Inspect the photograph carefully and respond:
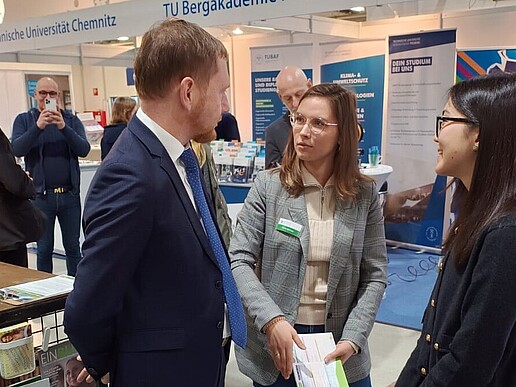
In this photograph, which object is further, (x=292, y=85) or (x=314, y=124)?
(x=292, y=85)

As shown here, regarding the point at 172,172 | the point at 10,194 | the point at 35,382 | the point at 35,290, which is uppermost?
A: the point at 172,172

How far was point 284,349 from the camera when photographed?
1.39 m

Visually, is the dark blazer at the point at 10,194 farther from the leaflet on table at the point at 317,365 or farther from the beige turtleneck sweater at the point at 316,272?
the leaflet on table at the point at 317,365

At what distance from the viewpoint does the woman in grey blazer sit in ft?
5.00

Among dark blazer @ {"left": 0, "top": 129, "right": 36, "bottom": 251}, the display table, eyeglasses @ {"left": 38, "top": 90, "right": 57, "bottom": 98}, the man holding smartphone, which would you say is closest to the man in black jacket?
dark blazer @ {"left": 0, "top": 129, "right": 36, "bottom": 251}

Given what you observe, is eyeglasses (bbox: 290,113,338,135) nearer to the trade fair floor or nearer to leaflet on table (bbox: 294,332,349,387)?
leaflet on table (bbox: 294,332,349,387)

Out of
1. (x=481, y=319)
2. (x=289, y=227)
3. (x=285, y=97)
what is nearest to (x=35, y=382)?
(x=289, y=227)

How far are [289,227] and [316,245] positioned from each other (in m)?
0.10

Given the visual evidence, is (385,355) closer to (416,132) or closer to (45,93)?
(416,132)

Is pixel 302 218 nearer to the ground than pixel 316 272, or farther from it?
farther from it

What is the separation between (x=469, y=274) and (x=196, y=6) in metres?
3.38

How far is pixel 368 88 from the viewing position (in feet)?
19.4

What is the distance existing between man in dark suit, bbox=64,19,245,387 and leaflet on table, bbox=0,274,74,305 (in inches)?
21.6

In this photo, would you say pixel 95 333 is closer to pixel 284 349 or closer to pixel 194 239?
pixel 194 239
